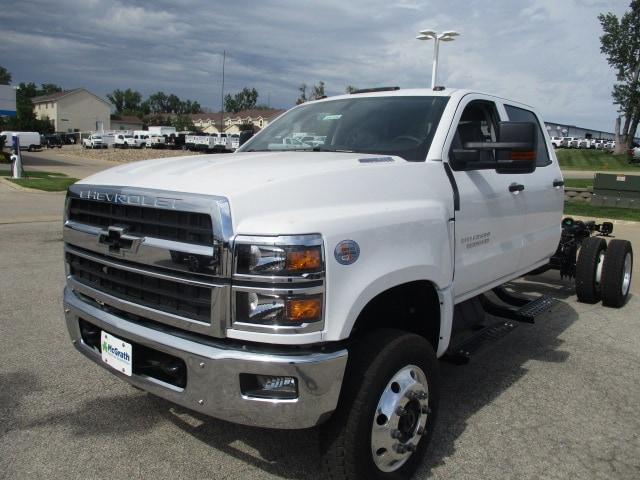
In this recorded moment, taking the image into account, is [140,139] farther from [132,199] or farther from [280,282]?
[280,282]

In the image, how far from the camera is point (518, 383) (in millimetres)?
4219

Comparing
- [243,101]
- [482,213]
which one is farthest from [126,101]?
[482,213]

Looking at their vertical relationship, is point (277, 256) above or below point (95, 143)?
below

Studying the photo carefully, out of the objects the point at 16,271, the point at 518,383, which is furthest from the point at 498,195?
the point at 16,271

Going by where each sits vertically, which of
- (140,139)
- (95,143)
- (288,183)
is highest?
(140,139)

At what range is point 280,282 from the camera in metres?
2.26

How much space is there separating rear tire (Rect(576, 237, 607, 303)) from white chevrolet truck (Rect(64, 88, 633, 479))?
3096 mm

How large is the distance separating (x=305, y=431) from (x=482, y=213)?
172 cm

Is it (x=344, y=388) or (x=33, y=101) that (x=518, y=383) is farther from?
(x=33, y=101)

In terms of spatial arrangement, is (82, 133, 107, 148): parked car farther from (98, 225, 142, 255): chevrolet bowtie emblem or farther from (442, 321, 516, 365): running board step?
(98, 225, 142, 255): chevrolet bowtie emblem

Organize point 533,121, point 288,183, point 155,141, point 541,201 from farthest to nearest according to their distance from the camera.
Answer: point 155,141 < point 533,121 < point 541,201 < point 288,183

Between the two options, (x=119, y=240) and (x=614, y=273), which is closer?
(x=119, y=240)

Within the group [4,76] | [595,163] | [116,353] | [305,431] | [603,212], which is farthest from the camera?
[4,76]

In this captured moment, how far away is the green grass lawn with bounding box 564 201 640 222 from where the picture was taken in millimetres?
13752
